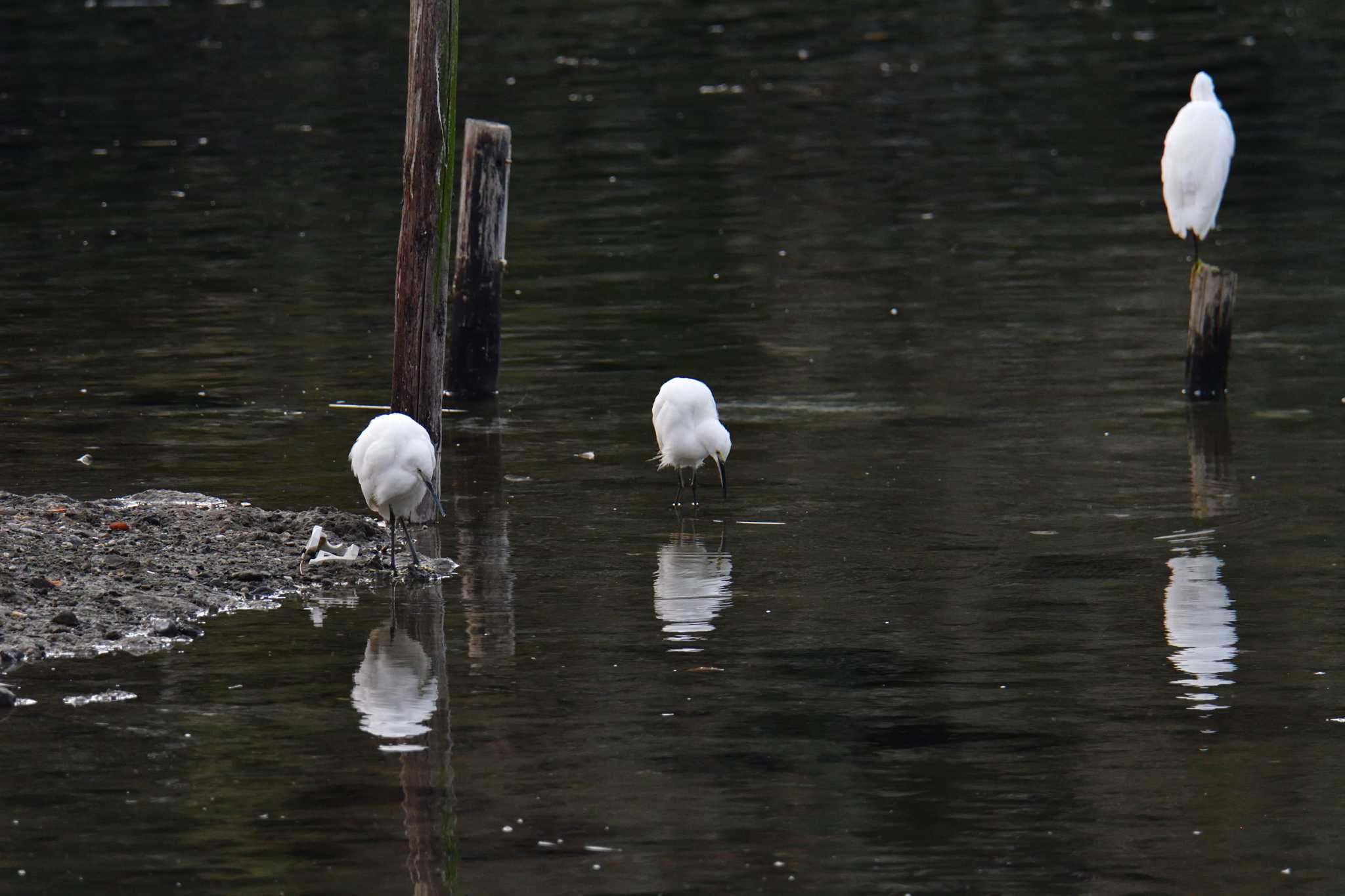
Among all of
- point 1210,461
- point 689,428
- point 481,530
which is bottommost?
point 481,530

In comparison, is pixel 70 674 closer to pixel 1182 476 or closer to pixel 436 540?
pixel 436 540

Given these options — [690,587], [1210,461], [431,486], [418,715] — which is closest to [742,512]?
[690,587]

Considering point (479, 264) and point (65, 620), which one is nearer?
point (65, 620)

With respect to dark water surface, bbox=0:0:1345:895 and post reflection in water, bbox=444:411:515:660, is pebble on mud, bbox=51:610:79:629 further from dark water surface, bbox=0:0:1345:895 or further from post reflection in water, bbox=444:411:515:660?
post reflection in water, bbox=444:411:515:660

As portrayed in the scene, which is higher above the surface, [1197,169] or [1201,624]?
[1197,169]

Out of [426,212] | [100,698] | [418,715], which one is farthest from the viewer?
[426,212]

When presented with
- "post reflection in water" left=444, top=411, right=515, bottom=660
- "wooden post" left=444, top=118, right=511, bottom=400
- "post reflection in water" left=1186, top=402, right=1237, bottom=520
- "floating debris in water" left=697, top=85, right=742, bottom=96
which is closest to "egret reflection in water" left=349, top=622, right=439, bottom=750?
"post reflection in water" left=444, top=411, right=515, bottom=660

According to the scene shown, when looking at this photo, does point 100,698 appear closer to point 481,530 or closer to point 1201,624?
point 481,530

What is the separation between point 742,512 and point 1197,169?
21.9 ft

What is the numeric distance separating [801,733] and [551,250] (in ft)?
51.4

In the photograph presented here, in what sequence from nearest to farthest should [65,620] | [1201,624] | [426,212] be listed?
[65,620], [1201,624], [426,212]

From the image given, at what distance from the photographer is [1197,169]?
18453 mm

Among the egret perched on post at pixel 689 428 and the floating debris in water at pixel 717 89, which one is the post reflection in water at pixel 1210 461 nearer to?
the egret perched on post at pixel 689 428

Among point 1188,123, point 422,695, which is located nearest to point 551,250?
point 1188,123
